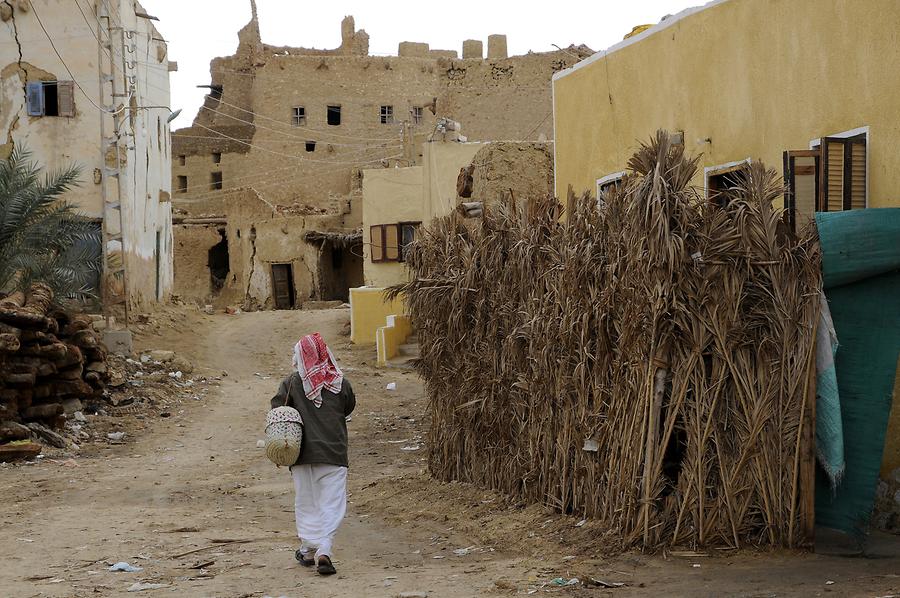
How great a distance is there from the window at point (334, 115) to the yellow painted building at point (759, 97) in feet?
107

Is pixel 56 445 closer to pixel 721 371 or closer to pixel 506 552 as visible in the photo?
pixel 506 552

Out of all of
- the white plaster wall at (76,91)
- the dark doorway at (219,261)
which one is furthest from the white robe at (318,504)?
the dark doorway at (219,261)

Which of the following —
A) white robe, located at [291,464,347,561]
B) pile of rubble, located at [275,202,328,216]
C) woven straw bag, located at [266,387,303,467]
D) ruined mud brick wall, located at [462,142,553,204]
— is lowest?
white robe, located at [291,464,347,561]

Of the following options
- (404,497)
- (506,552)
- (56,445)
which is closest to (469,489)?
(404,497)

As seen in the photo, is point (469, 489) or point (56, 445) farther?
point (56, 445)

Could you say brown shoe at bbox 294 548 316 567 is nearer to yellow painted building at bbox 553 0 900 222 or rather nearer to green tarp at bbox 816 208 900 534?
green tarp at bbox 816 208 900 534

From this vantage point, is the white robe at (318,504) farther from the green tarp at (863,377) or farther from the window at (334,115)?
the window at (334,115)

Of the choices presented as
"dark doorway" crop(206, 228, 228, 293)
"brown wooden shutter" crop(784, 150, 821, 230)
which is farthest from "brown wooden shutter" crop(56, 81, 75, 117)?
"dark doorway" crop(206, 228, 228, 293)

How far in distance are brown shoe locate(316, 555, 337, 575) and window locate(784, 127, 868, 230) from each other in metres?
3.89

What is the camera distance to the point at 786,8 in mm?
8953

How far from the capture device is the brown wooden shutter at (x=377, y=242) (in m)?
30.2

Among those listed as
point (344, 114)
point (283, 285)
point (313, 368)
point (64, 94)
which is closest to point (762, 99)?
point (313, 368)

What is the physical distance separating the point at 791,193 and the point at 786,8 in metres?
2.12

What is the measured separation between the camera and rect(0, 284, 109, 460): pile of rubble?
13.1m
